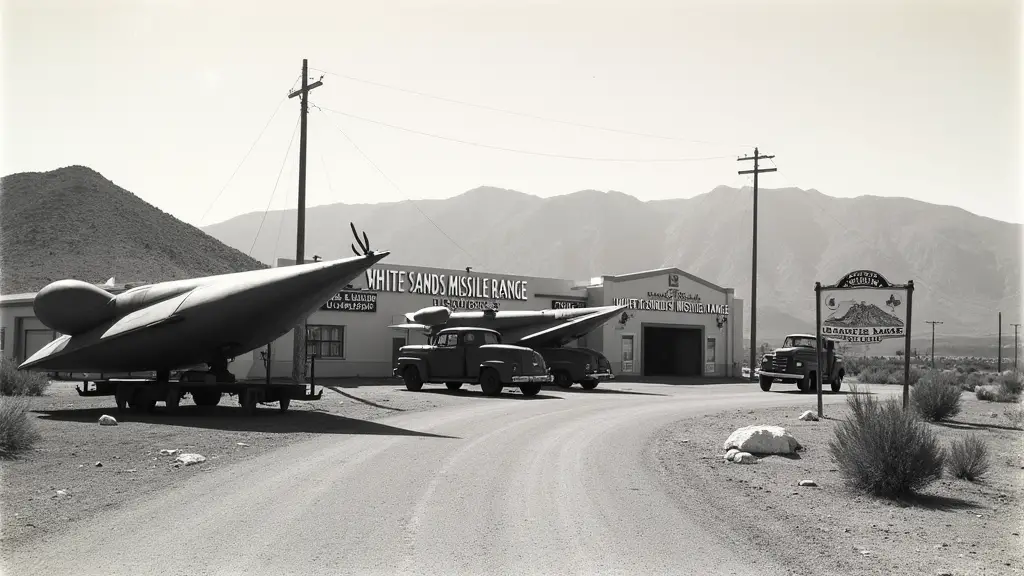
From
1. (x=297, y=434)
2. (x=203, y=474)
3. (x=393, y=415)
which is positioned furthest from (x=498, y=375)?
(x=203, y=474)

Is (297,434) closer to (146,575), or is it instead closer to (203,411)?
(203,411)

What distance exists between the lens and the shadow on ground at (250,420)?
53.1 feet

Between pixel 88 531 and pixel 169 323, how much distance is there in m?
11.0

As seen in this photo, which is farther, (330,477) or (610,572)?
(330,477)

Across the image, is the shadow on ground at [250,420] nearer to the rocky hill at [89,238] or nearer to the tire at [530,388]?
the tire at [530,388]

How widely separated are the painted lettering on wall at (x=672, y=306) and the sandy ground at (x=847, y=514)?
31.3 metres

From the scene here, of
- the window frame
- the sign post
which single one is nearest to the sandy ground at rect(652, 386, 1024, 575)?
the sign post

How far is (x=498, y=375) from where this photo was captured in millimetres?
27125

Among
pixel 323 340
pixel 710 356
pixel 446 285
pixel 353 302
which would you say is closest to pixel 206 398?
pixel 323 340

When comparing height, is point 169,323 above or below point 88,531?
above

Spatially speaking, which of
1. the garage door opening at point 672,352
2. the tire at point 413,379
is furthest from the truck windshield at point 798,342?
the tire at point 413,379

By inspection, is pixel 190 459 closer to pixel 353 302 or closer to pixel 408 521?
pixel 408 521

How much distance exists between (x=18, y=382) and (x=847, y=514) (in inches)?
881

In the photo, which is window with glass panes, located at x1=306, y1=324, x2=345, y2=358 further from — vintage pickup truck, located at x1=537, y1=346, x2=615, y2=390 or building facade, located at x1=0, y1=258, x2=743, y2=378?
vintage pickup truck, located at x1=537, y1=346, x2=615, y2=390
